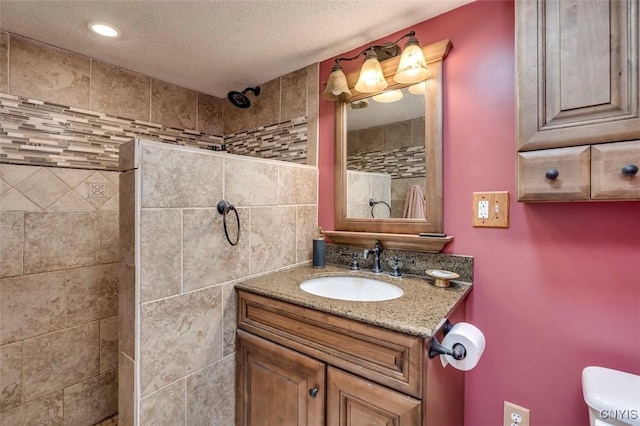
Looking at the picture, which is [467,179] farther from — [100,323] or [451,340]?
[100,323]

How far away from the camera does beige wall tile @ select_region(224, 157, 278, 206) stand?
1.29 meters

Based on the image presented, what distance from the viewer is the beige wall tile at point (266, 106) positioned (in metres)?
2.00

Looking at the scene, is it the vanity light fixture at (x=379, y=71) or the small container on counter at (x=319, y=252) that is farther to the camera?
the small container on counter at (x=319, y=252)

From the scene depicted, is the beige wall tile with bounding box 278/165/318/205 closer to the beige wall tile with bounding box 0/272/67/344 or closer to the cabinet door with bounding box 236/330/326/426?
the cabinet door with bounding box 236/330/326/426

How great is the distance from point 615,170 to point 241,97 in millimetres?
2016

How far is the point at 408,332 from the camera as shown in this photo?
0.83 metres

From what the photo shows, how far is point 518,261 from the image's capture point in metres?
1.16

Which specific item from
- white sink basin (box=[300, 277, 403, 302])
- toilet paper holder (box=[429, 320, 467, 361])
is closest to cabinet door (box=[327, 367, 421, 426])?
toilet paper holder (box=[429, 320, 467, 361])

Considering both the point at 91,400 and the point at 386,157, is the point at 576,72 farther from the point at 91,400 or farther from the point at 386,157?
the point at 91,400

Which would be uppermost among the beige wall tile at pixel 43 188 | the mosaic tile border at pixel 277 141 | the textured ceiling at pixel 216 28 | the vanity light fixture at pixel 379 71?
the textured ceiling at pixel 216 28

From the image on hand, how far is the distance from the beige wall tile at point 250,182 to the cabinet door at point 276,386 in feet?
2.01

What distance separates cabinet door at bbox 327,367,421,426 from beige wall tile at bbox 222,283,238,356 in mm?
535

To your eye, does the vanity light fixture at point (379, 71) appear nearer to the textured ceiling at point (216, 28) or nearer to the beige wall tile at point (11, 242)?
the textured ceiling at point (216, 28)

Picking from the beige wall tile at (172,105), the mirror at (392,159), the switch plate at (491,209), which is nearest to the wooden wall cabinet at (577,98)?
the switch plate at (491,209)
